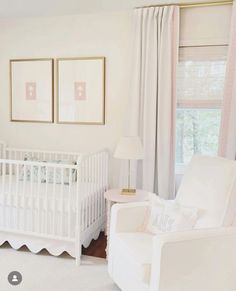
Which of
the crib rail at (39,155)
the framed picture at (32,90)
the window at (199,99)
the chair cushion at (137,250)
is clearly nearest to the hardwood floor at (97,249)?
the chair cushion at (137,250)

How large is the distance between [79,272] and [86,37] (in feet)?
8.00

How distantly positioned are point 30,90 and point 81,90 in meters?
0.65

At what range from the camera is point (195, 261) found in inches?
82.8

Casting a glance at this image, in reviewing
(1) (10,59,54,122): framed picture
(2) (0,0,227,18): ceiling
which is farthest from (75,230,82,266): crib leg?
(2) (0,0,227,18): ceiling

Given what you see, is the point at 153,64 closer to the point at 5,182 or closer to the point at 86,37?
the point at 86,37

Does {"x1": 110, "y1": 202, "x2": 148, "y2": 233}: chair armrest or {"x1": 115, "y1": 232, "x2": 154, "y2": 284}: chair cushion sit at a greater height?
{"x1": 110, "y1": 202, "x2": 148, "y2": 233}: chair armrest

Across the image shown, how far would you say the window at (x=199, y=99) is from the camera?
3.48 metres

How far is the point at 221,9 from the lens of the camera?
133 inches

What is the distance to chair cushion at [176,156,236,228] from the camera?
93.0 inches

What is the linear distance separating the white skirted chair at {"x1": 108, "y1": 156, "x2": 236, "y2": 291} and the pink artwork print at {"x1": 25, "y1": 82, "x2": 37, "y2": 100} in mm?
2014

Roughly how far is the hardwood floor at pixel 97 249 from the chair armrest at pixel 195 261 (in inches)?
50.6

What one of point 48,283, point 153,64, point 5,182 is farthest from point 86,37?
point 48,283

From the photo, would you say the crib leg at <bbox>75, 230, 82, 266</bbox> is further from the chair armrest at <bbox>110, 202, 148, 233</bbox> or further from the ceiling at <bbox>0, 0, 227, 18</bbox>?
the ceiling at <bbox>0, 0, 227, 18</bbox>

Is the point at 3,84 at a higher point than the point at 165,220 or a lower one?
higher
